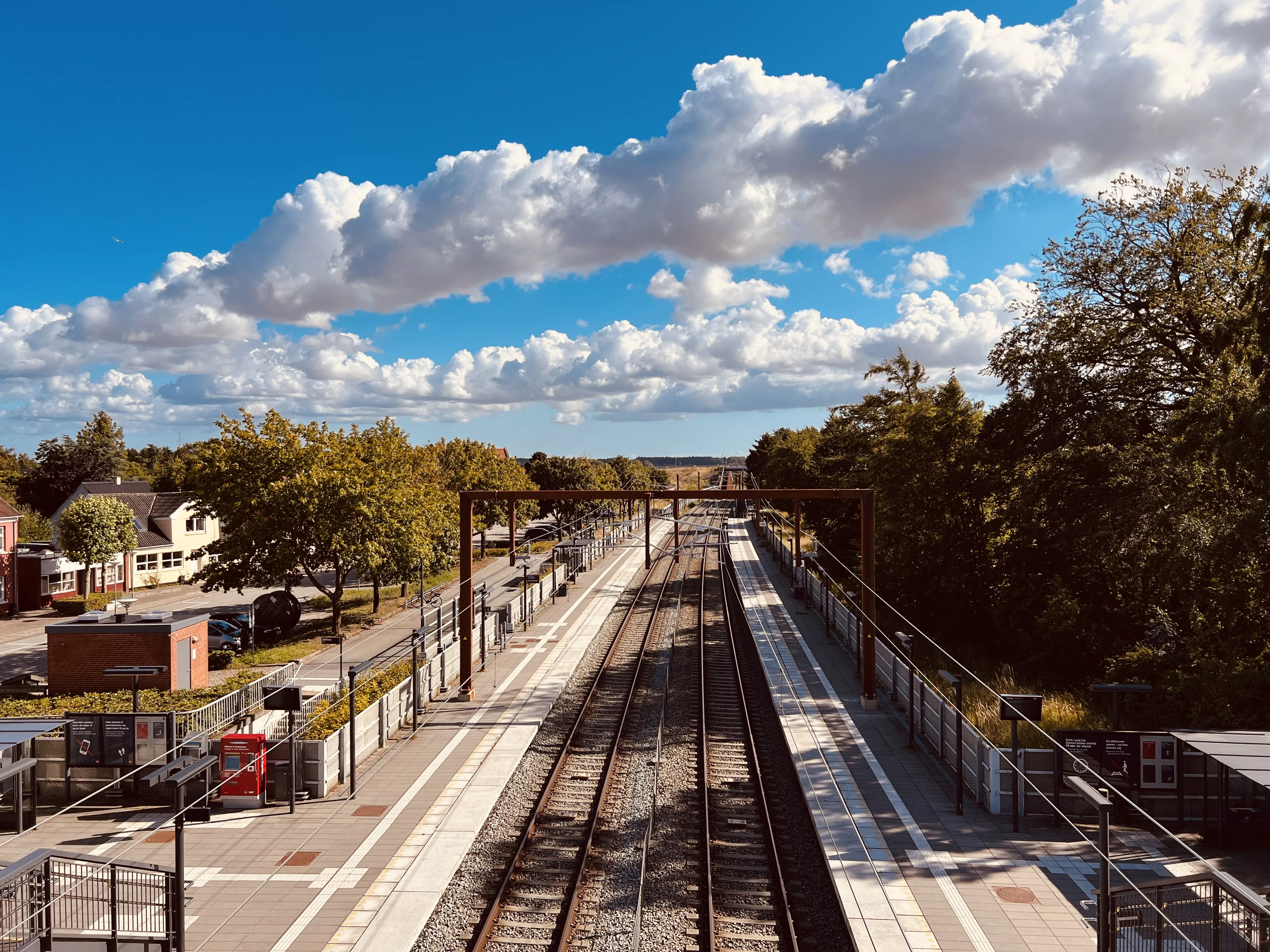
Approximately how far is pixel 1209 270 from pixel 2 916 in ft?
96.8

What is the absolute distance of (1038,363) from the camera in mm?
25594

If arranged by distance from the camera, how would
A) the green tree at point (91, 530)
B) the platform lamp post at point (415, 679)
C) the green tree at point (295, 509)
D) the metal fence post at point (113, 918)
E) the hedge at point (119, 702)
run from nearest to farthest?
the metal fence post at point (113, 918) → the hedge at point (119, 702) → the platform lamp post at point (415, 679) → the green tree at point (295, 509) → the green tree at point (91, 530)

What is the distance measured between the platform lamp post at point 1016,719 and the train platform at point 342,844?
9354mm

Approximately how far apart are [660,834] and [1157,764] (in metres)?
8.79

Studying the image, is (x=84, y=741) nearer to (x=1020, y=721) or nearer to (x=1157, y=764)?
(x=1157, y=764)

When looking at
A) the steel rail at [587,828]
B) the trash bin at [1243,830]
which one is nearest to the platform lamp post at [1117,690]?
the trash bin at [1243,830]

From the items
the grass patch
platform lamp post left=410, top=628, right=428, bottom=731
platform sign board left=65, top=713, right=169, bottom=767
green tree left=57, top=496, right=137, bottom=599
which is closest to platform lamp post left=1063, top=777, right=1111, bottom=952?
the grass patch

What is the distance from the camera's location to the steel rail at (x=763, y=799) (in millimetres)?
11250

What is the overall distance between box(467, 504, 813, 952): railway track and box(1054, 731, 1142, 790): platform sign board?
5.64 m

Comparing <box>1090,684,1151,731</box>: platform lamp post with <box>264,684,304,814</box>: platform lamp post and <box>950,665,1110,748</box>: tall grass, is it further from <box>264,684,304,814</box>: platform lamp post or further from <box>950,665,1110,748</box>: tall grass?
<box>264,684,304,814</box>: platform lamp post

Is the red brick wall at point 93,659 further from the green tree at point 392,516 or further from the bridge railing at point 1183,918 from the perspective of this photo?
the bridge railing at point 1183,918

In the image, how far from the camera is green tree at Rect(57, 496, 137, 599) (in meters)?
43.0

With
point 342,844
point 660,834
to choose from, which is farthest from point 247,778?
point 660,834

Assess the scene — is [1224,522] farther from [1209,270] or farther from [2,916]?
[2,916]
